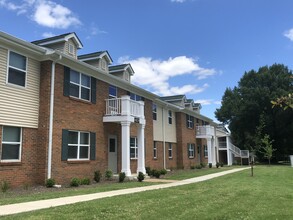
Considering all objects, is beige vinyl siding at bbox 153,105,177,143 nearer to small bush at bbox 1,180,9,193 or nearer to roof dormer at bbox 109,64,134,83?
roof dormer at bbox 109,64,134,83

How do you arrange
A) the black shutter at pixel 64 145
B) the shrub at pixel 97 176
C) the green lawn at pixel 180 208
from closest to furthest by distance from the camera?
the green lawn at pixel 180 208, the black shutter at pixel 64 145, the shrub at pixel 97 176

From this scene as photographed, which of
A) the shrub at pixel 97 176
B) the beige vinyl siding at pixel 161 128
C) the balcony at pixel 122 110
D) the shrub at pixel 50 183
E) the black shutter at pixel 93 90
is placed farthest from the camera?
the beige vinyl siding at pixel 161 128

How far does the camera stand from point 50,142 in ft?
48.7

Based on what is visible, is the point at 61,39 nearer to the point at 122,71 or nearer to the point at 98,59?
the point at 98,59

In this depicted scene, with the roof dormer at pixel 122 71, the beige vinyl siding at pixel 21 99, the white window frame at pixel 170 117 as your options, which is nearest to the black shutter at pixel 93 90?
the beige vinyl siding at pixel 21 99

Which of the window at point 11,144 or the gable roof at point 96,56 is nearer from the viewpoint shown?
the window at point 11,144

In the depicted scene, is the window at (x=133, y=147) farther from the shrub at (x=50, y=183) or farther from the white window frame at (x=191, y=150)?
the white window frame at (x=191, y=150)

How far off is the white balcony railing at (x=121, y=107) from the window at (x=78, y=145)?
248 centimetres

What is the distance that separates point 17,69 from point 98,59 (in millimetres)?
6725

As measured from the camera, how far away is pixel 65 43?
1734 centimetres

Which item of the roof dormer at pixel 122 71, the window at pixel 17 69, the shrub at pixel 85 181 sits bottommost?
the shrub at pixel 85 181

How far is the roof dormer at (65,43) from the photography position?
56.7 feet

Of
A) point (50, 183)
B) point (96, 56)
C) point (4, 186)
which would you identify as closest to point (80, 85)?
point (96, 56)

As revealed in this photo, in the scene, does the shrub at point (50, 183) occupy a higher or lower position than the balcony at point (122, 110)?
lower
